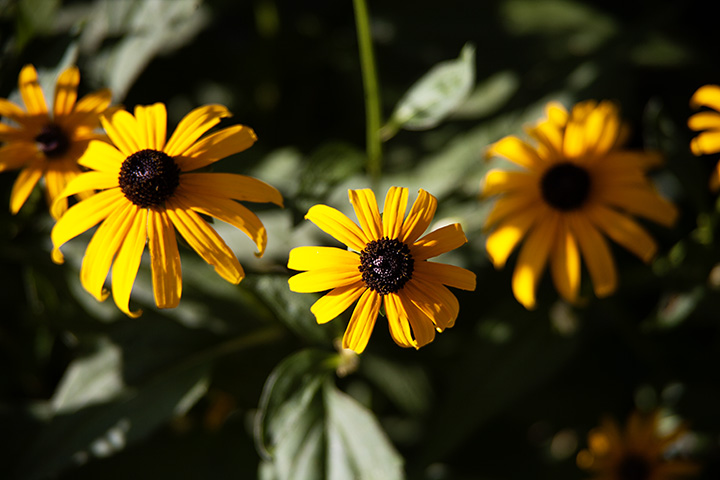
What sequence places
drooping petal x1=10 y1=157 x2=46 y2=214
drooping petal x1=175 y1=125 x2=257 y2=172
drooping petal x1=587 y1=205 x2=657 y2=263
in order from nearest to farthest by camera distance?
drooping petal x1=175 y1=125 x2=257 y2=172 < drooping petal x1=10 y1=157 x2=46 y2=214 < drooping petal x1=587 y1=205 x2=657 y2=263

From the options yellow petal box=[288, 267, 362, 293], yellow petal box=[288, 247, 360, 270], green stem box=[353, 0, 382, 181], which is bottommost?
yellow petal box=[288, 267, 362, 293]

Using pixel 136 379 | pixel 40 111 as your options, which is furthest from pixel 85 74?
pixel 136 379

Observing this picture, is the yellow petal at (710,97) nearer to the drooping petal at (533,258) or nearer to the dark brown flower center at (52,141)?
the drooping petal at (533,258)

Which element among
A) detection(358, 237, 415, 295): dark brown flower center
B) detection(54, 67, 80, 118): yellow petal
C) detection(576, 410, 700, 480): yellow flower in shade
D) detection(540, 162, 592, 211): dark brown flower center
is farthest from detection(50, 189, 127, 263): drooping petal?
detection(576, 410, 700, 480): yellow flower in shade

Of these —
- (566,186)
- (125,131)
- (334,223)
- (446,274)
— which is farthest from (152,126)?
(566,186)

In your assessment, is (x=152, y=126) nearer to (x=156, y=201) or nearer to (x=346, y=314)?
(x=156, y=201)

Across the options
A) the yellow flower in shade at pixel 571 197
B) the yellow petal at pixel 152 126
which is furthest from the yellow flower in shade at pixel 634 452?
the yellow petal at pixel 152 126

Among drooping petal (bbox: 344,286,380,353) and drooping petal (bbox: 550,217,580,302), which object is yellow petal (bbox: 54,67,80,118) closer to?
drooping petal (bbox: 344,286,380,353)
